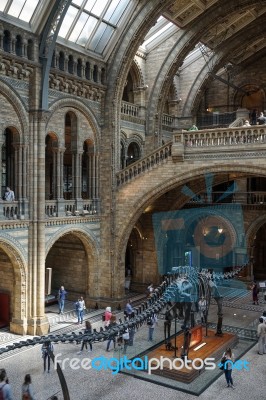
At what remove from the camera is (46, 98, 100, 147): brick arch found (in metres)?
17.5

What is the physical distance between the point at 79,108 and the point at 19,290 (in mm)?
8003

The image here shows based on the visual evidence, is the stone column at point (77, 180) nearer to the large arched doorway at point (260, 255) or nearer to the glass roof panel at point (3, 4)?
the glass roof panel at point (3, 4)

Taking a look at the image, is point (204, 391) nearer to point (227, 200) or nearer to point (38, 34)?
point (38, 34)

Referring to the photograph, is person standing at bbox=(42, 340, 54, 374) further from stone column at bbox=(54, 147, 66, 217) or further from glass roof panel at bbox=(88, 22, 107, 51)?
glass roof panel at bbox=(88, 22, 107, 51)

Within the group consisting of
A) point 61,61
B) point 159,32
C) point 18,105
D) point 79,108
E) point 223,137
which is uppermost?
point 159,32

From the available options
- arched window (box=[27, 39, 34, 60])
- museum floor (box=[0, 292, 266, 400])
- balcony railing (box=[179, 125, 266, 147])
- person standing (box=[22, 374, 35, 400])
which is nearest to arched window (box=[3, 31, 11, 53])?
arched window (box=[27, 39, 34, 60])

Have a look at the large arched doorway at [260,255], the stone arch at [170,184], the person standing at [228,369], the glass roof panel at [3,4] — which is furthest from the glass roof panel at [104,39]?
the large arched doorway at [260,255]

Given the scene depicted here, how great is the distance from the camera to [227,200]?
26.4 meters

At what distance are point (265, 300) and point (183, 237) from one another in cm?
579

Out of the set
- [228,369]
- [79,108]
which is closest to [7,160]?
[79,108]

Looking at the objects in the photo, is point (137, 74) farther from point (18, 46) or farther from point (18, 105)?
point (18, 105)

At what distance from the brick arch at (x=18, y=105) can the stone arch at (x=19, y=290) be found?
4329 millimetres

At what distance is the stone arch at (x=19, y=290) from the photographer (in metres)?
16.1

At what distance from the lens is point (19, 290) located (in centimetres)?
1625
